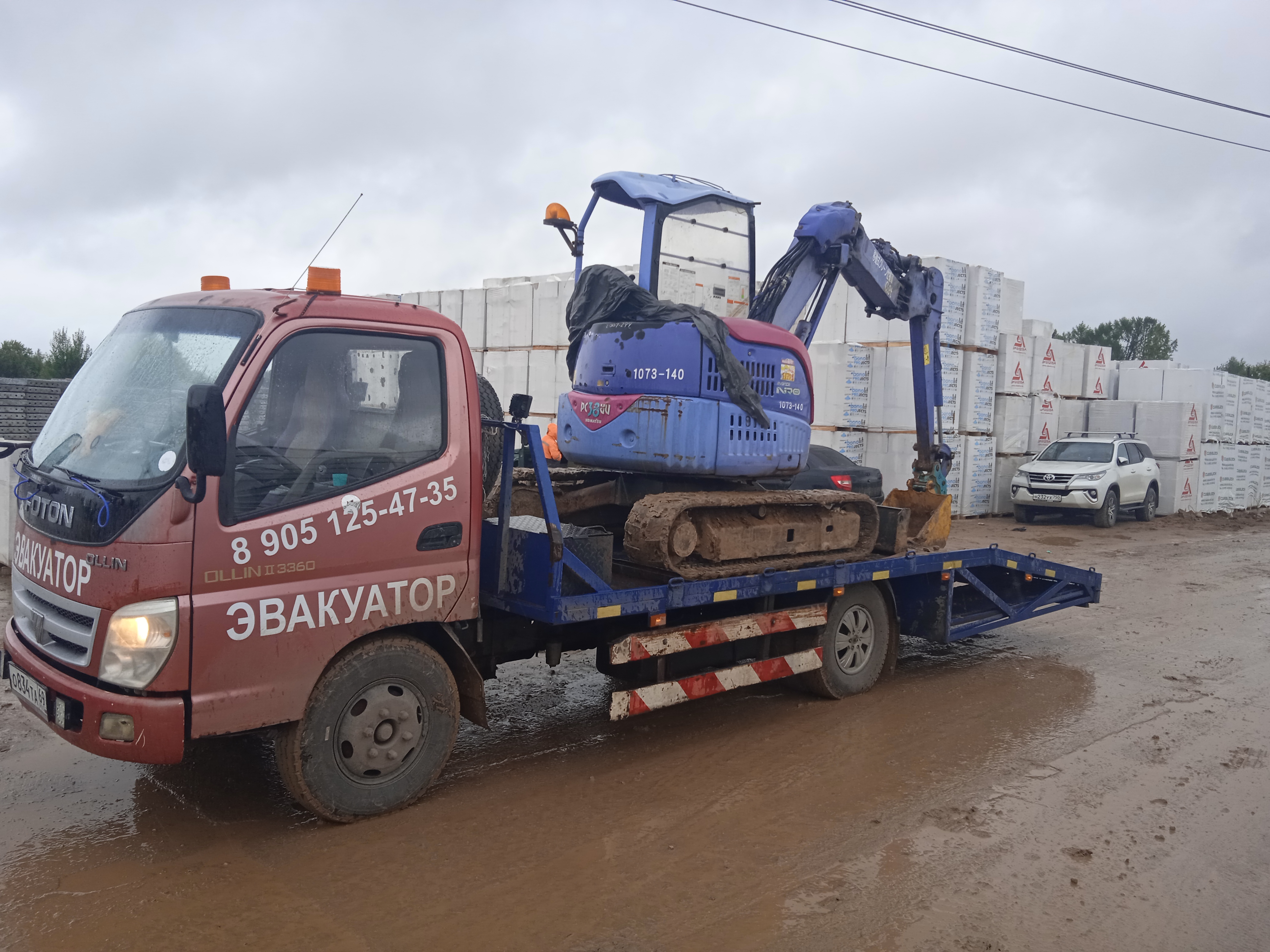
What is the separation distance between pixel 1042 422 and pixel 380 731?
1797cm

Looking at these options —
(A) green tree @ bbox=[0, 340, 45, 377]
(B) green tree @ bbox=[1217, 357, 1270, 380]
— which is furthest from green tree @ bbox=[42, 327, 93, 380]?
(B) green tree @ bbox=[1217, 357, 1270, 380]

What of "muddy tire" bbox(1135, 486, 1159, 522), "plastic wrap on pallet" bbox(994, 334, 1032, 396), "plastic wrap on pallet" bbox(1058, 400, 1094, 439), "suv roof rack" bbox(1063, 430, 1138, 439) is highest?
"plastic wrap on pallet" bbox(994, 334, 1032, 396)

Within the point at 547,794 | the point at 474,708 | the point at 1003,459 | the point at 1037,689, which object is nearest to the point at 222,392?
the point at 474,708

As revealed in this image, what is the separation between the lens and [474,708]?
16.4 feet

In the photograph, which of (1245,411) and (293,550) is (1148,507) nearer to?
(1245,411)

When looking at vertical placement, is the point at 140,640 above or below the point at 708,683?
above

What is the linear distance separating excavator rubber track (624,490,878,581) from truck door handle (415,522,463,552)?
1.23 metres

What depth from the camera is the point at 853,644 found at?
7.17 meters

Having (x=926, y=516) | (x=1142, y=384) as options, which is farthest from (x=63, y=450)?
(x=1142, y=384)

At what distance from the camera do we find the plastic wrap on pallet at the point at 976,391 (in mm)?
17594

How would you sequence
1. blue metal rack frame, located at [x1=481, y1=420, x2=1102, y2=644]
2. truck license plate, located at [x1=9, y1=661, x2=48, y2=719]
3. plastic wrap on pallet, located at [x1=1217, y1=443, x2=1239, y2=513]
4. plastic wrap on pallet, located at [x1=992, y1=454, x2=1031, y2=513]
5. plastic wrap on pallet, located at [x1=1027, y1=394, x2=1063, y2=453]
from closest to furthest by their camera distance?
truck license plate, located at [x1=9, y1=661, x2=48, y2=719] → blue metal rack frame, located at [x1=481, y1=420, x2=1102, y2=644] → plastic wrap on pallet, located at [x1=992, y1=454, x2=1031, y2=513] → plastic wrap on pallet, located at [x1=1027, y1=394, x2=1063, y2=453] → plastic wrap on pallet, located at [x1=1217, y1=443, x2=1239, y2=513]

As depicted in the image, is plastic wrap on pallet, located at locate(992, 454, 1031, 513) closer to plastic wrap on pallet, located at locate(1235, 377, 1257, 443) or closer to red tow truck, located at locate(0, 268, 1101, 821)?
plastic wrap on pallet, located at locate(1235, 377, 1257, 443)

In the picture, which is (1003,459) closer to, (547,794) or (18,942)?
(547,794)

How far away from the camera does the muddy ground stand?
12.7 feet
